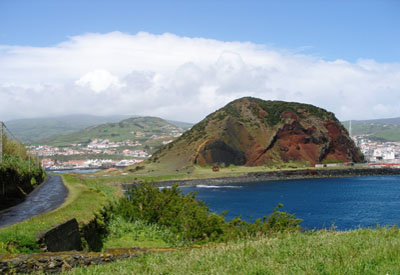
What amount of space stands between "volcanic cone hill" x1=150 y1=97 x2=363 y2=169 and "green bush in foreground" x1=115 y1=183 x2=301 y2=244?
94.2 metres

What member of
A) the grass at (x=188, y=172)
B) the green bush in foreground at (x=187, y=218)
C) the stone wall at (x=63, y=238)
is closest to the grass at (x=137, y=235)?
the green bush in foreground at (x=187, y=218)

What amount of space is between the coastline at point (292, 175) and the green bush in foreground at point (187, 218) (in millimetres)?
69194

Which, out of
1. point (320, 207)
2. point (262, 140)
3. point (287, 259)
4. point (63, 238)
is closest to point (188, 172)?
point (262, 140)

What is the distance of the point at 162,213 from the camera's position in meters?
23.8

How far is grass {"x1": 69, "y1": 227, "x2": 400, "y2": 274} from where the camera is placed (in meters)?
6.61

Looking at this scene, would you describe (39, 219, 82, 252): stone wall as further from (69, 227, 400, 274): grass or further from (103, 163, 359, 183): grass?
(103, 163, 359, 183): grass

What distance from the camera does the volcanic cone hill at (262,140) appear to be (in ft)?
402

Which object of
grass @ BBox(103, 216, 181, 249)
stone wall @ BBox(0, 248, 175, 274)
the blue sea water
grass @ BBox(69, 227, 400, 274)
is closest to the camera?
grass @ BBox(69, 227, 400, 274)

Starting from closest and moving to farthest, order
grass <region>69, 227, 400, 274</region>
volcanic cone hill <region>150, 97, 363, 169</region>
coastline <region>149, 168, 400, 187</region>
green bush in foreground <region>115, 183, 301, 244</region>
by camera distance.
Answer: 1. grass <region>69, 227, 400, 274</region>
2. green bush in foreground <region>115, 183, 301, 244</region>
3. coastline <region>149, 168, 400, 187</region>
4. volcanic cone hill <region>150, 97, 363, 169</region>

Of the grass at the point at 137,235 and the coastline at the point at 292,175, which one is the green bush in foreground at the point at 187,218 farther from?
Answer: the coastline at the point at 292,175

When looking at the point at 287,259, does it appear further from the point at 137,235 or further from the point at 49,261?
the point at 137,235

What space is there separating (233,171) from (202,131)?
2511 cm

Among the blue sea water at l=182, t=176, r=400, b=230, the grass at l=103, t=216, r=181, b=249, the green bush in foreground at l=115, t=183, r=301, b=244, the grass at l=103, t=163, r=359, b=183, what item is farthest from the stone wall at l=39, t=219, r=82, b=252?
the grass at l=103, t=163, r=359, b=183

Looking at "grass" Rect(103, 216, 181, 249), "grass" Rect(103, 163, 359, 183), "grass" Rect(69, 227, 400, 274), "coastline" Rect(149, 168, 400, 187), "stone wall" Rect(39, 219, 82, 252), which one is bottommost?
Answer: "coastline" Rect(149, 168, 400, 187)
